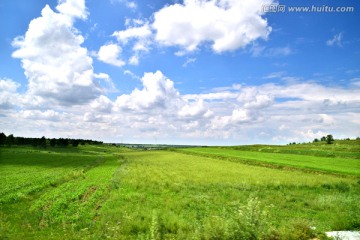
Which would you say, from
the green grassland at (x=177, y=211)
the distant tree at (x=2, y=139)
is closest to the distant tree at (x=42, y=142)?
the distant tree at (x=2, y=139)

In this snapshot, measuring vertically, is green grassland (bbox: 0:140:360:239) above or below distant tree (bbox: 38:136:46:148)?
below

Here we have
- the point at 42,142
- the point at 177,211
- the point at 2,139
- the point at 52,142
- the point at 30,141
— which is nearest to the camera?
the point at 177,211

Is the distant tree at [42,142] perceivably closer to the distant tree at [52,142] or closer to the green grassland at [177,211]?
the distant tree at [52,142]

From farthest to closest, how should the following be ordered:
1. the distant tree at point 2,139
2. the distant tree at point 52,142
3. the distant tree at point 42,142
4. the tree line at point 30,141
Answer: the distant tree at point 52,142, the distant tree at point 42,142, the tree line at point 30,141, the distant tree at point 2,139

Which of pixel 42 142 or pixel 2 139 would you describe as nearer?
pixel 2 139

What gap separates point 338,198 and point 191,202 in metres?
12.3

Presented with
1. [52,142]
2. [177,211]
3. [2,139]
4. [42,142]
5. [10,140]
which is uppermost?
[2,139]

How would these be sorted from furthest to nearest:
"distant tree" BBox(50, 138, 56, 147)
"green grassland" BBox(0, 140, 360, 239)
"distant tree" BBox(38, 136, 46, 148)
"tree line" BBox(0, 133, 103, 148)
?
"distant tree" BBox(50, 138, 56, 147), "distant tree" BBox(38, 136, 46, 148), "tree line" BBox(0, 133, 103, 148), "green grassland" BBox(0, 140, 360, 239)

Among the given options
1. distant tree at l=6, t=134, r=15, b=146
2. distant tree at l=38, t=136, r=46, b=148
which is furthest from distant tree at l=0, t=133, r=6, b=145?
distant tree at l=38, t=136, r=46, b=148

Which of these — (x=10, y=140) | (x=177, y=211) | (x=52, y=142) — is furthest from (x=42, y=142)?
(x=177, y=211)

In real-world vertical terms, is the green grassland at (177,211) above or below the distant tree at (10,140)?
below

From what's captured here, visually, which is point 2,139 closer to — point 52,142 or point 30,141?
point 30,141

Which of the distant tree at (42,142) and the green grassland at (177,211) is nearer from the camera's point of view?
the green grassland at (177,211)

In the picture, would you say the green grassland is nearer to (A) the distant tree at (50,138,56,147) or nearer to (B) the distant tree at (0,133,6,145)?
(B) the distant tree at (0,133,6,145)
